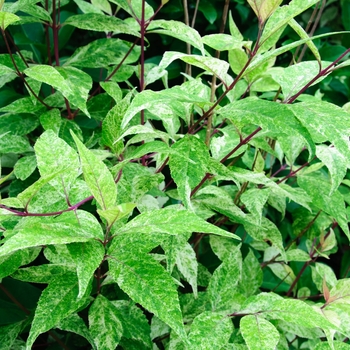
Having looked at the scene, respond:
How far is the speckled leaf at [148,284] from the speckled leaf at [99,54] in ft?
1.60

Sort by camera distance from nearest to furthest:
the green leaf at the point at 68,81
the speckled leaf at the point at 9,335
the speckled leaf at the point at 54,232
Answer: the speckled leaf at the point at 54,232 → the green leaf at the point at 68,81 → the speckled leaf at the point at 9,335

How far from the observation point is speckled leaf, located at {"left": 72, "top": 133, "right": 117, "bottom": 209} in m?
0.51

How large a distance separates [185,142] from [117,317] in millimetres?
266

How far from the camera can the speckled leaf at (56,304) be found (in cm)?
55

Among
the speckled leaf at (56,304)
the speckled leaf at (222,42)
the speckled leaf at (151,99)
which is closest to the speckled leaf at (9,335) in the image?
the speckled leaf at (56,304)

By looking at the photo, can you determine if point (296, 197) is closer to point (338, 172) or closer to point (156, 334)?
point (338, 172)

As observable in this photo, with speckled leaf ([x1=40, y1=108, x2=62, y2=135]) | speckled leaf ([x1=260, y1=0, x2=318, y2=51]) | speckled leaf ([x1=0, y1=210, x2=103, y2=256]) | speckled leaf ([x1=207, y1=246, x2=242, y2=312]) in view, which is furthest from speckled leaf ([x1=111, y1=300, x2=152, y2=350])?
speckled leaf ([x1=260, y1=0, x2=318, y2=51])

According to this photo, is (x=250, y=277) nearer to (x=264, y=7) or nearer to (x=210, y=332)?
(x=210, y=332)

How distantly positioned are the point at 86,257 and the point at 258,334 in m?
0.23

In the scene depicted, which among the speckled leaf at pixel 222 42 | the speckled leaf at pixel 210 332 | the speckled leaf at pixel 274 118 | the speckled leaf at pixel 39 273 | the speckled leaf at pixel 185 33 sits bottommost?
the speckled leaf at pixel 39 273

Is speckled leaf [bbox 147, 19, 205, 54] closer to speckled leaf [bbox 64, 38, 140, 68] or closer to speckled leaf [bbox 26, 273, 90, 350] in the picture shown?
speckled leaf [bbox 64, 38, 140, 68]

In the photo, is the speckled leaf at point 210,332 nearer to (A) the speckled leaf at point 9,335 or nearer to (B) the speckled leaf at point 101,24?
(A) the speckled leaf at point 9,335

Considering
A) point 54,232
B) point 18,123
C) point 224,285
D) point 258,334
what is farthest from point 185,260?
point 18,123

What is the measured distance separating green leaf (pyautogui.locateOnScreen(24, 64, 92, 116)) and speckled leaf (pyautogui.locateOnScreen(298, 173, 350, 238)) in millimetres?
416
